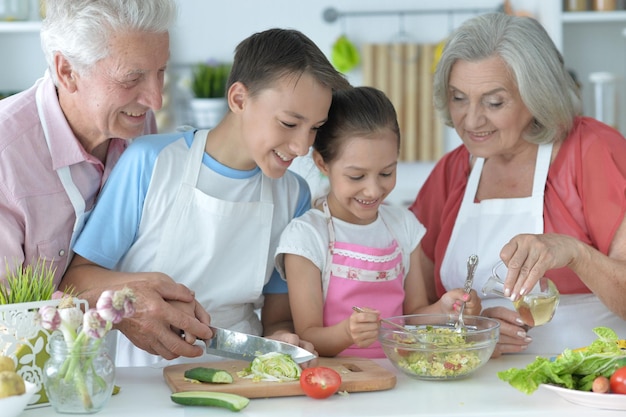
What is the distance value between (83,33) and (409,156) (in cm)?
271

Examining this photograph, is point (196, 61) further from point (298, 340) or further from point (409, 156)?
point (298, 340)

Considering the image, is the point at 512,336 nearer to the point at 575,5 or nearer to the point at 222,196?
the point at 222,196

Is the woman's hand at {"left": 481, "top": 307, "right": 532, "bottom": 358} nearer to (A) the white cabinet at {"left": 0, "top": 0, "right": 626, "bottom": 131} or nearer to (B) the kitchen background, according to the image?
(B) the kitchen background

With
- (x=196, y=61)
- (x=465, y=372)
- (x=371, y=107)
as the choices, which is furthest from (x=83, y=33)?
(x=196, y=61)

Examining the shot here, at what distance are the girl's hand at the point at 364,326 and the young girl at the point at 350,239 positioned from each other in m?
0.17

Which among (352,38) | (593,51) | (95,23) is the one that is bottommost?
(593,51)

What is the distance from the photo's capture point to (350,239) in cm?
213

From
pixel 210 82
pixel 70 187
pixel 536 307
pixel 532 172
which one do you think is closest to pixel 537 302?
pixel 536 307

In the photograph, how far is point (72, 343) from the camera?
4.91 feet

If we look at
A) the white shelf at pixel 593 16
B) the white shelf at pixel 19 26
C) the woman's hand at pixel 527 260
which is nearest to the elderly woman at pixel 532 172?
the woman's hand at pixel 527 260

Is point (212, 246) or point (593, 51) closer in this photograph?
point (212, 246)

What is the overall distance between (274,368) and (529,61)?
1.00 m

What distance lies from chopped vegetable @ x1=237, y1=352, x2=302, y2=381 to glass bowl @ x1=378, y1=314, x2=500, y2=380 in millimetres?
196

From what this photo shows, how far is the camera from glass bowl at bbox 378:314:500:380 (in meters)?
1.74
